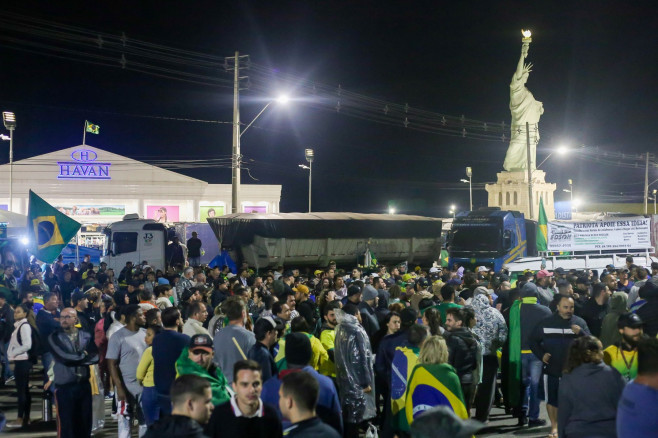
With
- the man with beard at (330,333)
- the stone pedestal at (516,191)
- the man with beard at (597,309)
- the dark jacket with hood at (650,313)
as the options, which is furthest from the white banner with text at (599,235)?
the stone pedestal at (516,191)

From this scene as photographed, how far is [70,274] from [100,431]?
10.7 m

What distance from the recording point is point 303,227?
28.1 meters

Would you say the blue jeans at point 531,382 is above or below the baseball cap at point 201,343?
below

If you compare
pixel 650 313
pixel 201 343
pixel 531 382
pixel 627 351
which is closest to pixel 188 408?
pixel 201 343

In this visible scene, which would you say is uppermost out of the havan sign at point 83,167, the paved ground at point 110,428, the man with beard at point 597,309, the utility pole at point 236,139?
the havan sign at point 83,167

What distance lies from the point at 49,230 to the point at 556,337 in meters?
11.0

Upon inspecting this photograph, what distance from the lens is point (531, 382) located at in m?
9.30

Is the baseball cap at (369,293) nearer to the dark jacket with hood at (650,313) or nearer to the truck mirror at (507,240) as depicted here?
the dark jacket with hood at (650,313)

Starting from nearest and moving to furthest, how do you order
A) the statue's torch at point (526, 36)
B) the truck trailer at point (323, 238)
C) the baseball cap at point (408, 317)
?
the baseball cap at point (408, 317) < the truck trailer at point (323, 238) < the statue's torch at point (526, 36)

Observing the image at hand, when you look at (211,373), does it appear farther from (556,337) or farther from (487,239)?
(487,239)

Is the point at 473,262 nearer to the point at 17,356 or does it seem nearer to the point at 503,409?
the point at 503,409

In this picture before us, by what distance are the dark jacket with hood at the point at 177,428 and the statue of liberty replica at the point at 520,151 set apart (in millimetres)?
49752

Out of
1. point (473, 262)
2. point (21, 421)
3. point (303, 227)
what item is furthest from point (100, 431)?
point (473, 262)

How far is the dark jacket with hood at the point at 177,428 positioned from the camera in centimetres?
382
